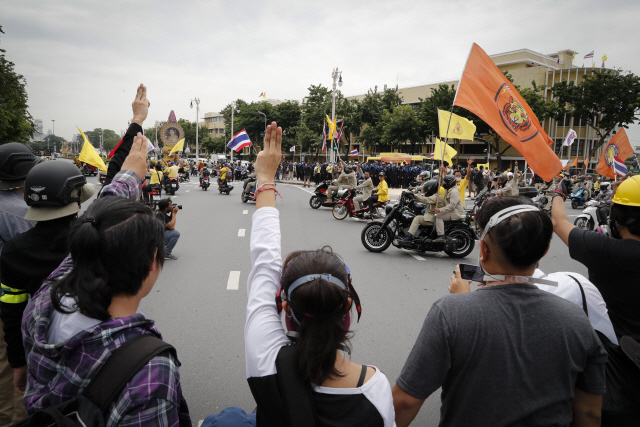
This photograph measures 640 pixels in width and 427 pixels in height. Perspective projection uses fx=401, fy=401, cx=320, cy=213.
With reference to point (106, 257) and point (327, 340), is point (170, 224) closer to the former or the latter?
point (106, 257)

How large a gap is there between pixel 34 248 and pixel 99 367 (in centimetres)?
113

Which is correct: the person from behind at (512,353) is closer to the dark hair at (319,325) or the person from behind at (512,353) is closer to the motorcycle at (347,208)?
the dark hair at (319,325)

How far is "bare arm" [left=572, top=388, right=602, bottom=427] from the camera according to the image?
1450 mm

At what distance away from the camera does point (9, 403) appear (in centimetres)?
220

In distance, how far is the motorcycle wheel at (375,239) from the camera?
829cm

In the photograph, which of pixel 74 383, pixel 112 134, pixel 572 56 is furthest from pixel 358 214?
pixel 112 134

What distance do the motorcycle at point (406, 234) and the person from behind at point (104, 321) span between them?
7124 millimetres

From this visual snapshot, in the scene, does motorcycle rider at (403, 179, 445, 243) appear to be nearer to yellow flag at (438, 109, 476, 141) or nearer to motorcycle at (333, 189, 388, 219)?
yellow flag at (438, 109, 476, 141)

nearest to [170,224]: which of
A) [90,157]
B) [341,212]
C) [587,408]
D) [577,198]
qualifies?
[90,157]

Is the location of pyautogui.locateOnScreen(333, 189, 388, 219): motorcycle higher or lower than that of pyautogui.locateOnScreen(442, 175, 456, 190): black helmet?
lower

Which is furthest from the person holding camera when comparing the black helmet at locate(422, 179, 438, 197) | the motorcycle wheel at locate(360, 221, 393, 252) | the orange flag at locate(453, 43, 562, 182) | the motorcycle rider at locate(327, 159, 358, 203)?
the motorcycle rider at locate(327, 159, 358, 203)

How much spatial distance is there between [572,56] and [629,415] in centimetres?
7117

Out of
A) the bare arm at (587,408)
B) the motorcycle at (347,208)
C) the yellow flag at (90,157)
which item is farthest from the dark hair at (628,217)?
the motorcycle at (347,208)

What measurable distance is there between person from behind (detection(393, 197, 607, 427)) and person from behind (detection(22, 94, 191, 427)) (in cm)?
84
